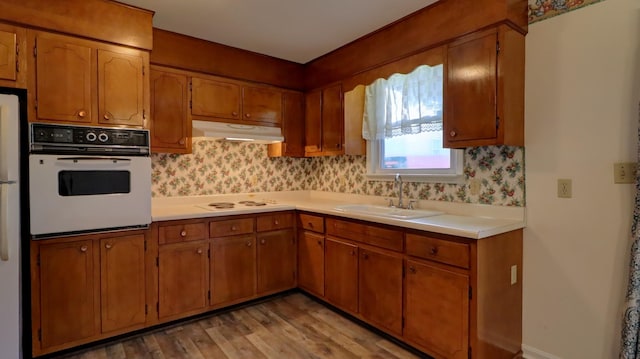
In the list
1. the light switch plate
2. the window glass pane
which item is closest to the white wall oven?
the window glass pane

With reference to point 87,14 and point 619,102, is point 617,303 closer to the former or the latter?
point 619,102

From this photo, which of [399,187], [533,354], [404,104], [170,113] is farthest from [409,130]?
[170,113]

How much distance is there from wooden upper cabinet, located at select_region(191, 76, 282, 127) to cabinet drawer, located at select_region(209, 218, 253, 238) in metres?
0.96

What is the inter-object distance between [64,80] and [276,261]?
214cm

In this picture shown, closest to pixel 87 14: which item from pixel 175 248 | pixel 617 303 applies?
pixel 175 248

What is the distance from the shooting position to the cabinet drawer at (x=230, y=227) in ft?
9.46

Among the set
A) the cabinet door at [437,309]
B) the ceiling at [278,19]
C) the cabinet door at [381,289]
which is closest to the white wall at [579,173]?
the cabinet door at [437,309]

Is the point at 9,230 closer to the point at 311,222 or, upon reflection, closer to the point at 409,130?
the point at 311,222

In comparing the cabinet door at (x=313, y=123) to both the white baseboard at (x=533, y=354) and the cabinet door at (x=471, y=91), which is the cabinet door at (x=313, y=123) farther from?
the white baseboard at (x=533, y=354)

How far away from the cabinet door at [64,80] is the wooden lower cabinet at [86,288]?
0.82 metres

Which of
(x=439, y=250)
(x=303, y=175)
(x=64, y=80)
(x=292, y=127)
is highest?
(x=64, y=80)

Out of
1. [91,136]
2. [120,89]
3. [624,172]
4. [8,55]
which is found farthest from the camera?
[120,89]

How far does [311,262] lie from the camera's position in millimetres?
3205

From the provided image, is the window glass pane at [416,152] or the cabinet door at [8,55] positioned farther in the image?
the window glass pane at [416,152]
